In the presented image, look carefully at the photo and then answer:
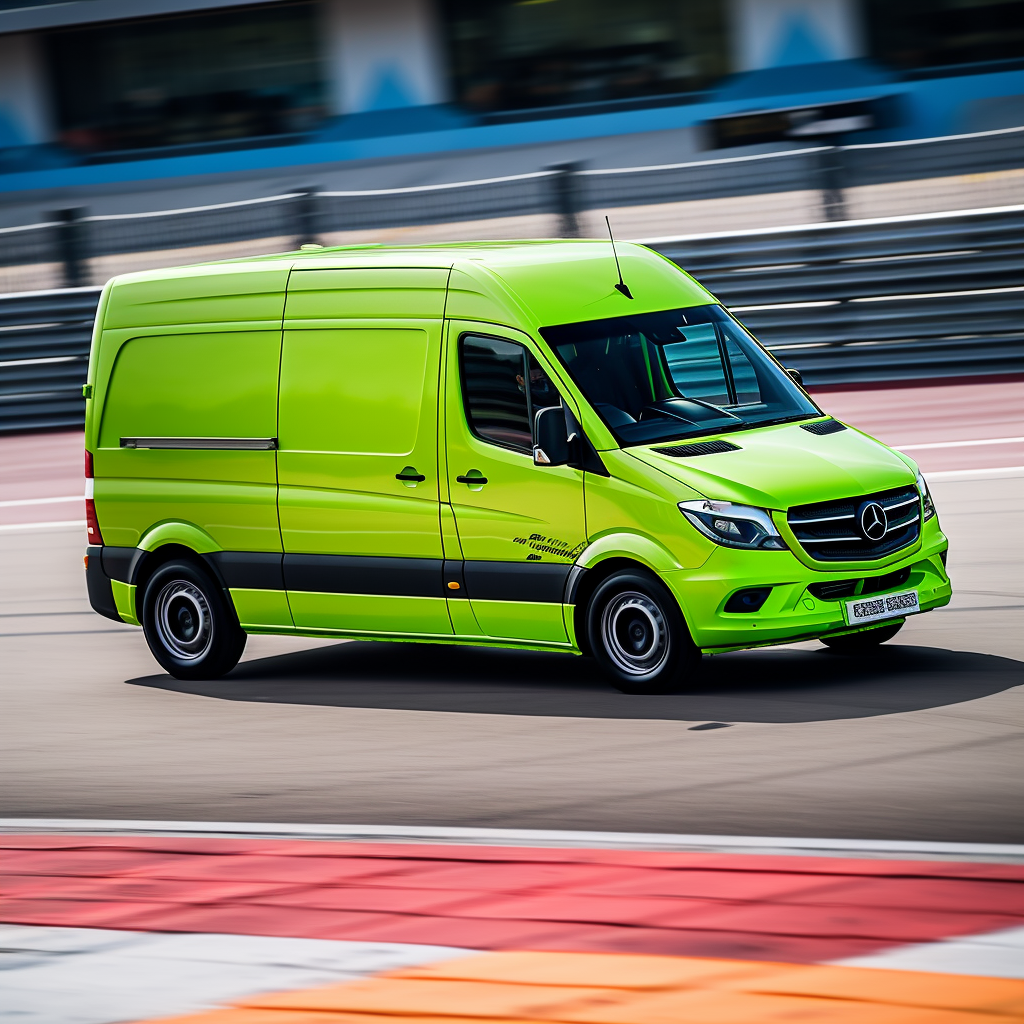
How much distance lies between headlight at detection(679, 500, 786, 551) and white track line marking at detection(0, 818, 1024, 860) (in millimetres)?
2256

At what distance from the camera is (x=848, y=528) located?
30.3 feet

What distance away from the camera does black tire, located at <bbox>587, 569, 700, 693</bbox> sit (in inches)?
364

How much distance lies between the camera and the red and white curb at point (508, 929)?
5270 mm

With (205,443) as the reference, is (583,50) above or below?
above

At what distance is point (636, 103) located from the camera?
37.0 metres

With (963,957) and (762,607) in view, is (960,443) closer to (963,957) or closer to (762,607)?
(762,607)

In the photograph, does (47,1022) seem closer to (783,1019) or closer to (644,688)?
(783,1019)

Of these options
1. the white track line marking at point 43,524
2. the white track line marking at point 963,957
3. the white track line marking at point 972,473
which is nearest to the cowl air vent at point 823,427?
the white track line marking at point 963,957

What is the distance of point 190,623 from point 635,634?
276cm

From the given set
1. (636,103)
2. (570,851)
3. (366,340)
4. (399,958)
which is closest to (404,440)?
(366,340)

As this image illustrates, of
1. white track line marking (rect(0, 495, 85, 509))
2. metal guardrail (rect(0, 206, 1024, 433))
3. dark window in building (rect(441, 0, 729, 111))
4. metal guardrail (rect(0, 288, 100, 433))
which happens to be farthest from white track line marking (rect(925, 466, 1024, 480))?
dark window in building (rect(441, 0, 729, 111))

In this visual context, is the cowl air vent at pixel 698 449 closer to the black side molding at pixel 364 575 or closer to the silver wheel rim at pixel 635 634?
the silver wheel rim at pixel 635 634

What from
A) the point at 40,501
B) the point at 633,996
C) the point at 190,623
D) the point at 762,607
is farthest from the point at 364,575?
the point at 40,501

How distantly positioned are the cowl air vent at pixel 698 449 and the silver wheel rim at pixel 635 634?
636 millimetres
